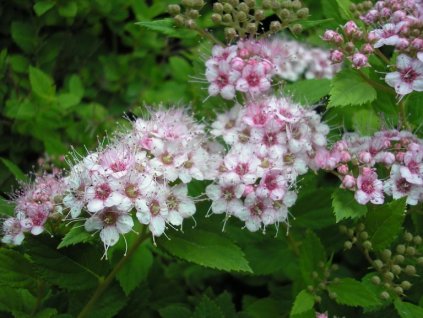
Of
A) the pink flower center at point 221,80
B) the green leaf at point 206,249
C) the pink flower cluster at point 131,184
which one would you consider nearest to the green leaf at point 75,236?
the pink flower cluster at point 131,184

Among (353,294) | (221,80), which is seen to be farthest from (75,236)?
(353,294)

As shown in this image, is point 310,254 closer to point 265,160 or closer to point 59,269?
point 265,160

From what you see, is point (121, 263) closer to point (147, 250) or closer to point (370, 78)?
point (147, 250)

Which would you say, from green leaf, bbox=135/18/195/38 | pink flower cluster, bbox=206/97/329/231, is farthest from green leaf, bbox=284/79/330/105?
green leaf, bbox=135/18/195/38

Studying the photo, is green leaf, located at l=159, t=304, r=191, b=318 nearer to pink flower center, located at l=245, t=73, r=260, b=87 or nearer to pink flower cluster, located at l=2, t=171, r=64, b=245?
pink flower cluster, located at l=2, t=171, r=64, b=245

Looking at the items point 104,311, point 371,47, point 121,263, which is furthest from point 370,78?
point 104,311
